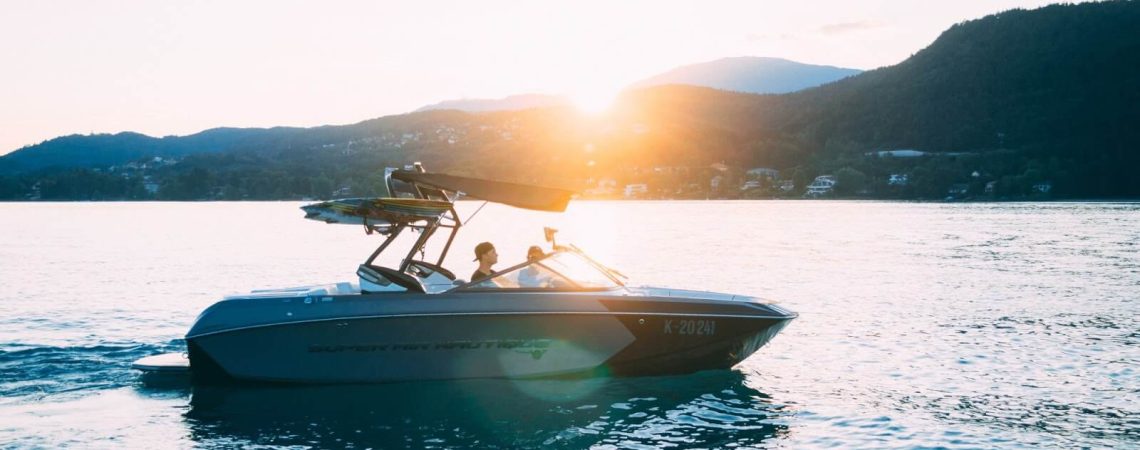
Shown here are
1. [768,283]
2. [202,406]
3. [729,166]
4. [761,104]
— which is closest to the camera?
[202,406]

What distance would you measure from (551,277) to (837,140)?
5867 inches

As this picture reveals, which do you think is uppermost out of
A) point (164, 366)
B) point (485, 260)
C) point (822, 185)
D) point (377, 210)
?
point (822, 185)

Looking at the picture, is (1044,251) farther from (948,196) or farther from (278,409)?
(948,196)

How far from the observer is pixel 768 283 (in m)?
27.8

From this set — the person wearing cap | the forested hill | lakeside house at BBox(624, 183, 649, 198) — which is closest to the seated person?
the person wearing cap

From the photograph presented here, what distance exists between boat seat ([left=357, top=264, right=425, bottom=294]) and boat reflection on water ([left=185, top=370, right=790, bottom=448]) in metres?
1.38

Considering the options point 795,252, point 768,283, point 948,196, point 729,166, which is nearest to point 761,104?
point 729,166

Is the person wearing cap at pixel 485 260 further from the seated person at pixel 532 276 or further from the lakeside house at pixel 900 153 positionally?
the lakeside house at pixel 900 153

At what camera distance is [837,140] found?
154m

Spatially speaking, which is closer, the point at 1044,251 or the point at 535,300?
the point at 535,300

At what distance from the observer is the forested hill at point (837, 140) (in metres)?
130

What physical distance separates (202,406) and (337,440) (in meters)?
2.55

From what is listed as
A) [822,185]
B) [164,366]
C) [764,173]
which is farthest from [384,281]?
[764,173]

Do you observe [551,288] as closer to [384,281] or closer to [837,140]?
[384,281]
